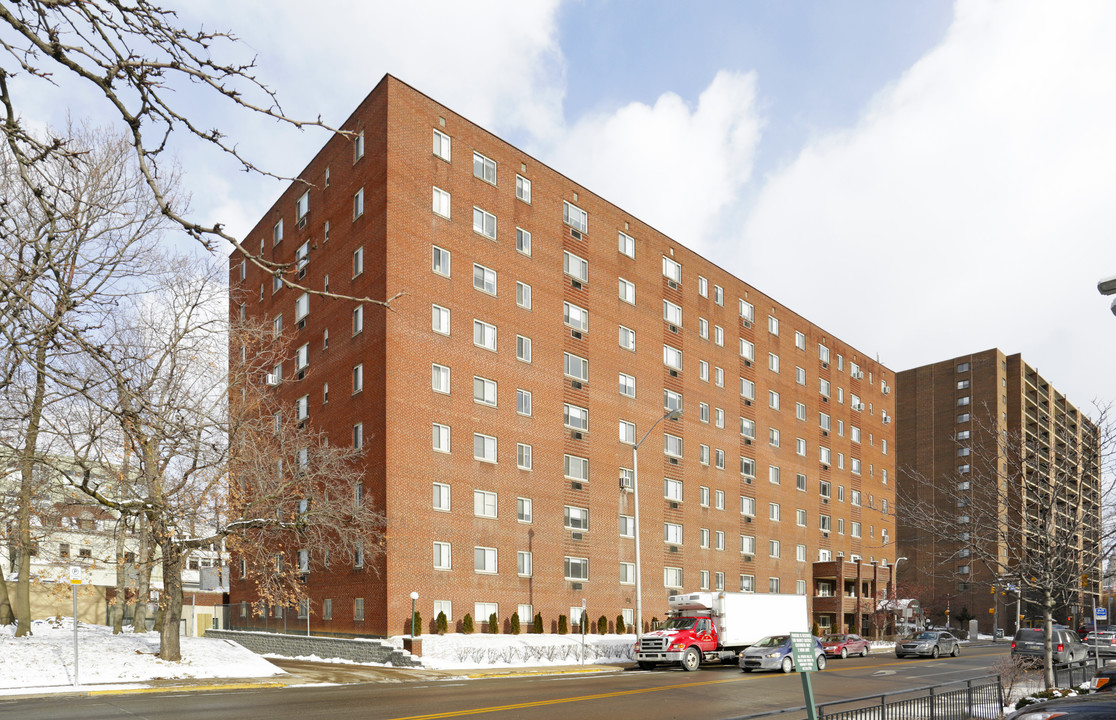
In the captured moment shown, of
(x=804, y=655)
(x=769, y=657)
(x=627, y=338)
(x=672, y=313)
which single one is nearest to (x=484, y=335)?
(x=627, y=338)

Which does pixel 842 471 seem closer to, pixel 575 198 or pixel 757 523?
pixel 757 523

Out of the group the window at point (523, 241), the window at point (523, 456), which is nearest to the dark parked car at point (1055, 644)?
the window at point (523, 456)

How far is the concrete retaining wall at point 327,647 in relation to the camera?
35.3 meters

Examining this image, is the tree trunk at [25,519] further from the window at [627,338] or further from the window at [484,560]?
the window at [627,338]

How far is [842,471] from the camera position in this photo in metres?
77.2

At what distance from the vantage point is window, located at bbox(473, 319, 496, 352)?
44.4 metres

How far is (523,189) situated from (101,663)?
1242 inches

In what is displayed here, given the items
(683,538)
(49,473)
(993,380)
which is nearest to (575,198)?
(683,538)

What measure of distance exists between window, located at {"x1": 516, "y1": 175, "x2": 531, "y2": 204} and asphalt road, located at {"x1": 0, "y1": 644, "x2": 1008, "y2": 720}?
26.6 meters

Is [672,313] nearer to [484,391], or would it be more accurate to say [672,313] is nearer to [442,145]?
[484,391]

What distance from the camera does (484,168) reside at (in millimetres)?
46875

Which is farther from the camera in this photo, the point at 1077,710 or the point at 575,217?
the point at 575,217

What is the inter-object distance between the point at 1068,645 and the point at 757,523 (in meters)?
24.8

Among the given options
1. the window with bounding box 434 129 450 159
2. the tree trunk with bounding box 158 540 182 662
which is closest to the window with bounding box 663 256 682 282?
the window with bounding box 434 129 450 159
